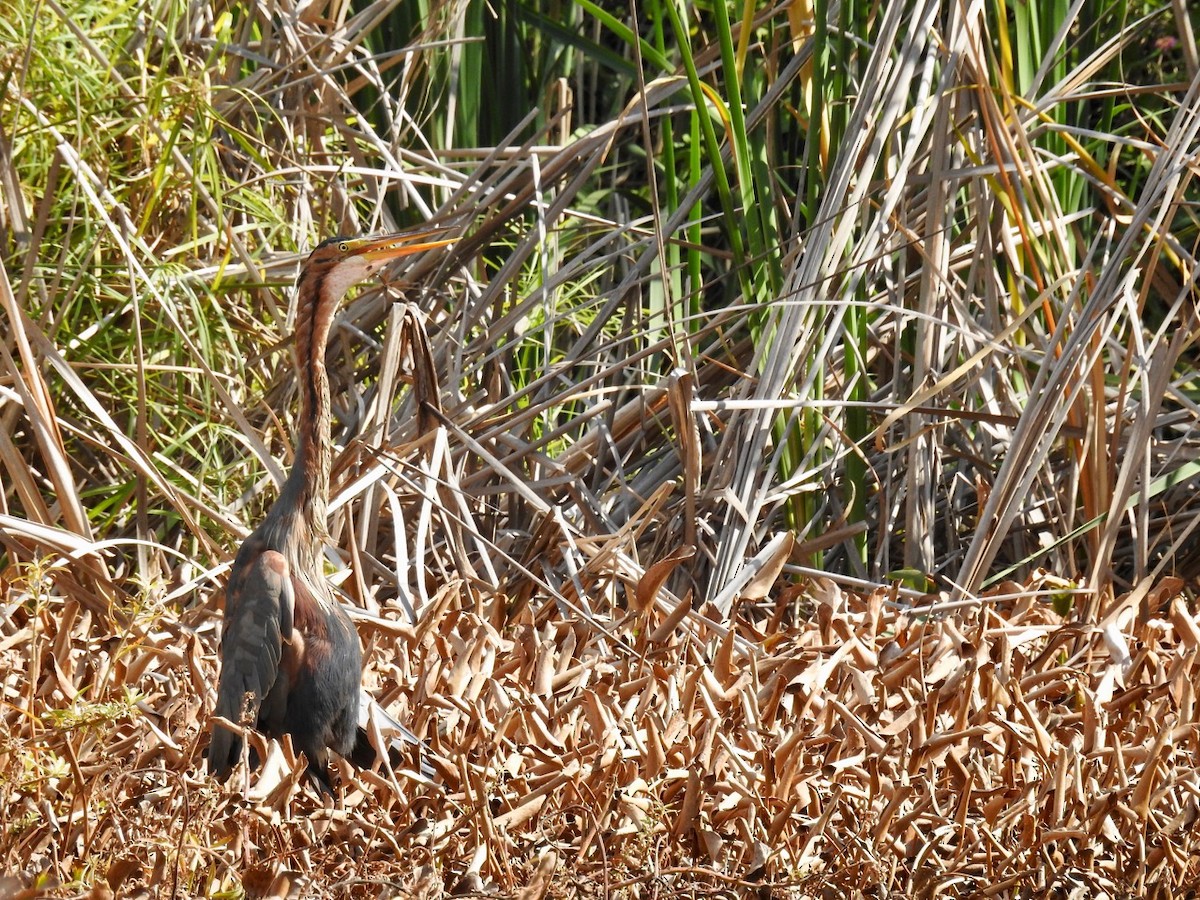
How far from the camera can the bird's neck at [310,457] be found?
2189mm

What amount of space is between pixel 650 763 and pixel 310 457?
0.69 metres

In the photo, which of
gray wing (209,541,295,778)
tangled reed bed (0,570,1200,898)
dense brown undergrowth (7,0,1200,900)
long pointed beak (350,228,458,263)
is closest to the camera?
tangled reed bed (0,570,1200,898)

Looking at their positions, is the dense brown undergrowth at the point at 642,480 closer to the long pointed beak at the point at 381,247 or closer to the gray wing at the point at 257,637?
the gray wing at the point at 257,637

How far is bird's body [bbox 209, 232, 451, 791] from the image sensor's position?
6.95ft

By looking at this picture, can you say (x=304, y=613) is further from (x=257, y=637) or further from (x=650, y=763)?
(x=650, y=763)

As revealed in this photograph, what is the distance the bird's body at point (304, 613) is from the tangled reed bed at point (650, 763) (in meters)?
0.10

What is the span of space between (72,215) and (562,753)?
1434mm

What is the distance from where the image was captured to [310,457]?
2.21 metres

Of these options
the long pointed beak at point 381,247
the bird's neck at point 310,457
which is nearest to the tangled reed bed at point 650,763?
the bird's neck at point 310,457

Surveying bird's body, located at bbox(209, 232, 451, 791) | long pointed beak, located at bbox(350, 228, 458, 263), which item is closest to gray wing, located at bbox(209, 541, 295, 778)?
bird's body, located at bbox(209, 232, 451, 791)

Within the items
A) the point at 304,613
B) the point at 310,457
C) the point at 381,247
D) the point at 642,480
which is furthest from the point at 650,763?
the point at 642,480

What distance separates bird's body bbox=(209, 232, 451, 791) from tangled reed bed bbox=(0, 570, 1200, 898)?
10 cm

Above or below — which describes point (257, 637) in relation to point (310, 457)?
below

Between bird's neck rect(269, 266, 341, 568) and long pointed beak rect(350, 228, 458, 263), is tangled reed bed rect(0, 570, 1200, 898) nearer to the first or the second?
bird's neck rect(269, 266, 341, 568)
